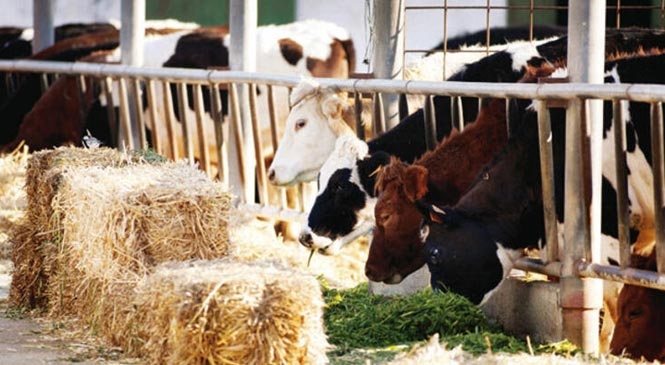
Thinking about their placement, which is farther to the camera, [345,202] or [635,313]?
[345,202]

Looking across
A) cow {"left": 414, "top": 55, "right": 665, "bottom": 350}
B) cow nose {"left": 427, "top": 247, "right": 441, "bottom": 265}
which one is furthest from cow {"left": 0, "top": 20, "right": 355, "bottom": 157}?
cow nose {"left": 427, "top": 247, "right": 441, "bottom": 265}

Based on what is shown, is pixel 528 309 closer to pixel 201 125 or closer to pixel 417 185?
pixel 417 185

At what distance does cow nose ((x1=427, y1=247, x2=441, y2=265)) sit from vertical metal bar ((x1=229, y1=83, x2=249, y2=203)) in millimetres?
3967

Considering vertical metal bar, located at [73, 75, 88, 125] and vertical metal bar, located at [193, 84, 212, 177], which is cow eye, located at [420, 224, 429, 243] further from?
vertical metal bar, located at [73, 75, 88, 125]

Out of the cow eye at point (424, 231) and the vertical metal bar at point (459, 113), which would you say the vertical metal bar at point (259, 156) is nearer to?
the vertical metal bar at point (459, 113)

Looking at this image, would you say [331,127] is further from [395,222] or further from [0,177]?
[0,177]

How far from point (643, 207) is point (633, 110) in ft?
1.82

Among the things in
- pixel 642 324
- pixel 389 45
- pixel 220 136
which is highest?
pixel 389 45

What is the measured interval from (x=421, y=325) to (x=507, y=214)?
0.76 meters

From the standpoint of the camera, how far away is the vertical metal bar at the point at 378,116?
32.1ft

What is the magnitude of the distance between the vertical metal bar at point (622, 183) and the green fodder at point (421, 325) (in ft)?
2.28

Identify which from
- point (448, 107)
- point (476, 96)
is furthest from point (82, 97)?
point (476, 96)

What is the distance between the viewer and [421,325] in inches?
305

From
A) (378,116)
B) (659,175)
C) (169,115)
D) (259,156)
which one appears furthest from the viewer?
(169,115)
